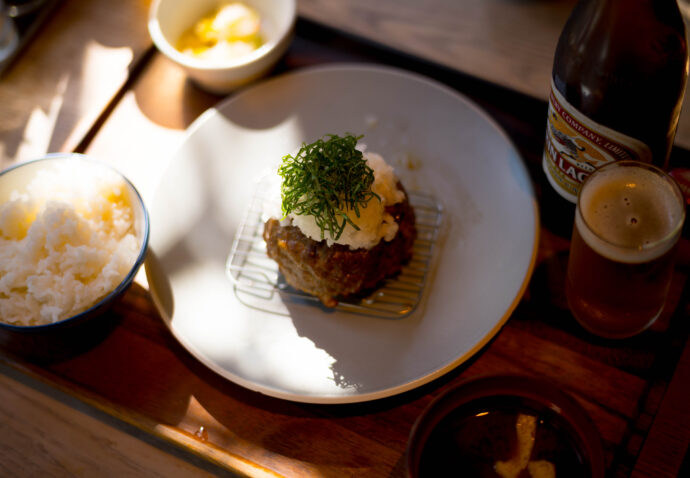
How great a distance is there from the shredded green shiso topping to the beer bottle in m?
0.41

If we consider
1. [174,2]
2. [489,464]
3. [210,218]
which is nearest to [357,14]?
[174,2]

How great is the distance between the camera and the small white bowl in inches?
68.9

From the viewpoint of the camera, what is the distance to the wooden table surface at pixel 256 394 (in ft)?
4.44

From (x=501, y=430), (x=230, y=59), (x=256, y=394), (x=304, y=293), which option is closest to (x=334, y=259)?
(x=304, y=293)

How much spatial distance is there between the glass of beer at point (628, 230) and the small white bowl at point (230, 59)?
940 millimetres

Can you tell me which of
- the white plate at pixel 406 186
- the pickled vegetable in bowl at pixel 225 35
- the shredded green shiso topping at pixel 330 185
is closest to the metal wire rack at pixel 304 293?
the white plate at pixel 406 186

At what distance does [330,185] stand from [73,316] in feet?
1.96

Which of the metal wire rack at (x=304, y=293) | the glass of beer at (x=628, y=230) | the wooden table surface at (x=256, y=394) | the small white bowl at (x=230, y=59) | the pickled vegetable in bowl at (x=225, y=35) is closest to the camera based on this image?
the glass of beer at (x=628, y=230)

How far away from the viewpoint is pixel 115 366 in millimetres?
1504

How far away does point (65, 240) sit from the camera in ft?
4.79

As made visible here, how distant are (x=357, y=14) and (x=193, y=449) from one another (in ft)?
4.23

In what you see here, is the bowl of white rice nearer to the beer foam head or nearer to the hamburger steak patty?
the hamburger steak patty

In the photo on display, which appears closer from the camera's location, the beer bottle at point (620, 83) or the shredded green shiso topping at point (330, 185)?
the beer bottle at point (620, 83)

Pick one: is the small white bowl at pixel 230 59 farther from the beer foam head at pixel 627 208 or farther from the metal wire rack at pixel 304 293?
the beer foam head at pixel 627 208
